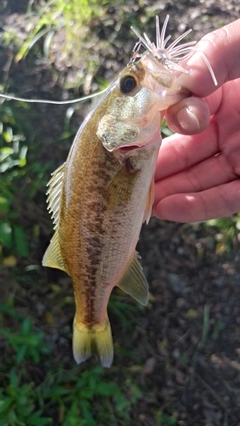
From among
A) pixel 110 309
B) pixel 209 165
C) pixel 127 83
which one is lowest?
pixel 110 309

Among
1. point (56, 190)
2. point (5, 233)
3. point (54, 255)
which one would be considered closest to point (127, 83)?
point (56, 190)

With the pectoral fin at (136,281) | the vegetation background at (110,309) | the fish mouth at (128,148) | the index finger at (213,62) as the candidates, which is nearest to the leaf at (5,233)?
the vegetation background at (110,309)

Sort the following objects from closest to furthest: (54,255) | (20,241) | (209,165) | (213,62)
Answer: (213,62), (54,255), (209,165), (20,241)

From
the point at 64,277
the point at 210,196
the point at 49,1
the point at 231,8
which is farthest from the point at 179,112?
the point at 49,1

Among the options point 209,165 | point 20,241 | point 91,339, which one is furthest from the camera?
point 20,241

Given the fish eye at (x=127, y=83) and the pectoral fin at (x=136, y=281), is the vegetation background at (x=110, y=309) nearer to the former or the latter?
the pectoral fin at (x=136, y=281)

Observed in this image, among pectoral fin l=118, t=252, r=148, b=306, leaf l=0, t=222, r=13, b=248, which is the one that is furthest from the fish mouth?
leaf l=0, t=222, r=13, b=248

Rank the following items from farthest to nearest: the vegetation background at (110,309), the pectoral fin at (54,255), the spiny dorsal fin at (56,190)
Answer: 1. the vegetation background at (110,309)
2. the pectoral fin at (54,255)
3. the spiny dorsal fin at (56,190)

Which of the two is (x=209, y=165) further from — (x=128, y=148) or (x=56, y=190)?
(x=56, y=190)
